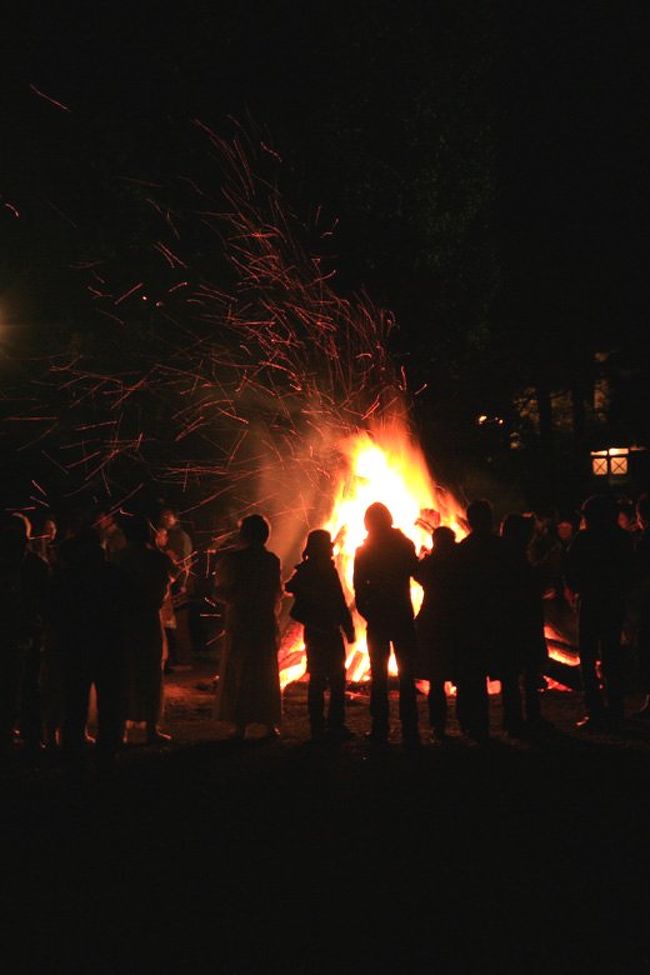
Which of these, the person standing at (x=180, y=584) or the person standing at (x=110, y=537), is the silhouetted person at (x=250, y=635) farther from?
the person standing at (x=180, y=584)

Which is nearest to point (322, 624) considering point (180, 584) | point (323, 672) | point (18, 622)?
point (323, 672)

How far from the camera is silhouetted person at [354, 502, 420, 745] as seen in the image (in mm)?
9383

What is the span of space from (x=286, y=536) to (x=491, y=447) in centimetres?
482

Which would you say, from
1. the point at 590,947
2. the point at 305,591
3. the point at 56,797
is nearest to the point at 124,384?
the point at 305,591

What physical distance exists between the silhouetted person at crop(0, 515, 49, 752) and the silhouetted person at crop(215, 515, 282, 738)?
169cm

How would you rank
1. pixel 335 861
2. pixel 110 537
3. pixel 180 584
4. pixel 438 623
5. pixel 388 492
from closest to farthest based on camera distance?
pixel 335 861
pixel 438 623
pixel 110 537
pixel 388 492
pixel 180 584

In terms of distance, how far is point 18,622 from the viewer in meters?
8.73

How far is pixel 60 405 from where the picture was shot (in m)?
19.3

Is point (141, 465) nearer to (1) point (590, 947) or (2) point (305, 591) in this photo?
(2) point (305, 591)

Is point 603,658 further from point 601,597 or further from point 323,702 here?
point 323,702

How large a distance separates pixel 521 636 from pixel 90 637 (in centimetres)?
372

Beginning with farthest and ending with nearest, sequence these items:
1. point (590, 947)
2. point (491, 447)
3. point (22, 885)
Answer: point (491, 447) → point (22, 885) → point (590, 947)

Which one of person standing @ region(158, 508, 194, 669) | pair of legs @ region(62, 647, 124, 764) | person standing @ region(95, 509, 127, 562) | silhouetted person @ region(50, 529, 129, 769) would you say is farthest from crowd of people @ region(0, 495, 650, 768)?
person standing @ region(158, 508, 194, 669)

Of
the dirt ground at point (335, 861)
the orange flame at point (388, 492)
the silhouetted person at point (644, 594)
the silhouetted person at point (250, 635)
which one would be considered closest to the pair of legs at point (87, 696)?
the dirt ground at point (335, 861)
